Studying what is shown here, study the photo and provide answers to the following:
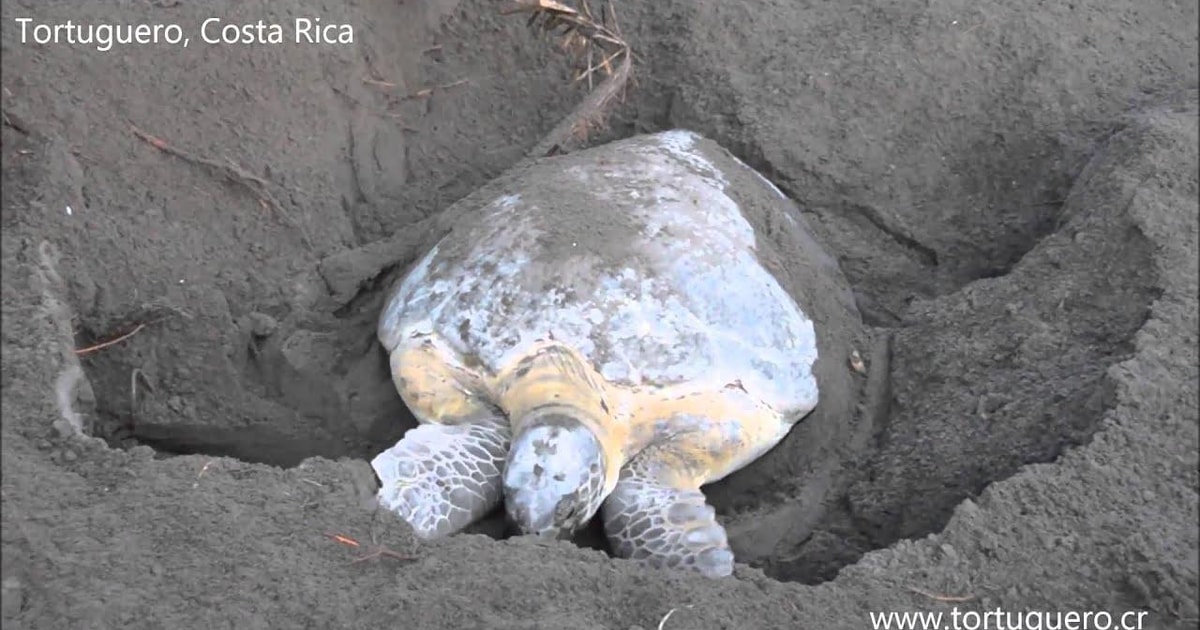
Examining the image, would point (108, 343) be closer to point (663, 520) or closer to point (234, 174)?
point (234, 174)

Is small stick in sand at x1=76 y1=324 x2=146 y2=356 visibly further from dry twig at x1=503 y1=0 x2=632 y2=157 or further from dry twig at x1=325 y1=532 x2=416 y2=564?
dry twig at x1=503 y1=0 x2=632 y2=157

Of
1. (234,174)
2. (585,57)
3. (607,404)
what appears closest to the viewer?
(607,404)

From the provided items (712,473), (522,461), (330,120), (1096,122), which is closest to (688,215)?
(712,473)

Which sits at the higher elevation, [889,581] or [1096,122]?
[1096,122]

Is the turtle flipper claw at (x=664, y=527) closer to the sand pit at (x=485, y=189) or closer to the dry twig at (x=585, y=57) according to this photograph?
the sand pit at (x=485, y=189)

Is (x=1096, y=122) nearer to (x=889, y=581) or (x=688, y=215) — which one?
(x=688, y=215)

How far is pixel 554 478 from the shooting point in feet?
7.72

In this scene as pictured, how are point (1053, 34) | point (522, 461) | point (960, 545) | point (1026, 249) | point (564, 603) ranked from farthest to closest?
point (1053, 34)
point (1026, 249)
point (522, 461)
point (960, 545)
point (564, 603)

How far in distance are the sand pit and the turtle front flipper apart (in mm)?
188

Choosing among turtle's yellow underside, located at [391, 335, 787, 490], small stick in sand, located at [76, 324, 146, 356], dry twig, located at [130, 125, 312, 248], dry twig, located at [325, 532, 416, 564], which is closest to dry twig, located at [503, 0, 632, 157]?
dry twig, located at [130, 125, 312, 248]

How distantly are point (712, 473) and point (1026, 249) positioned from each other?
122 centimetres

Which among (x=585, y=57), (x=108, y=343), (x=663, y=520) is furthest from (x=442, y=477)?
(x=585, y=57)

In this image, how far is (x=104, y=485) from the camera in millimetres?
2061

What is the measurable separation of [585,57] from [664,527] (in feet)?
6.22
